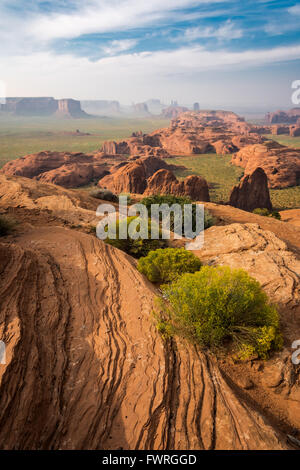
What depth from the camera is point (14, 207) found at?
49.1ft

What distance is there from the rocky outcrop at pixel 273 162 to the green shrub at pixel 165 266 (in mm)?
42407

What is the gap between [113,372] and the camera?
185 inches

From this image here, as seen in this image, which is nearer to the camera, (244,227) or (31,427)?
(31,427)

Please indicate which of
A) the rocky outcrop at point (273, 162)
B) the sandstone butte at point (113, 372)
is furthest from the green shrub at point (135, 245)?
the rocky outcrop at point (273, 162)

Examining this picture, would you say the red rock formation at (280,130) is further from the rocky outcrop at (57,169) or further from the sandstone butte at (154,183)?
the sandstone butte at (154,183)

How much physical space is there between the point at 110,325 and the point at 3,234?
277 inches

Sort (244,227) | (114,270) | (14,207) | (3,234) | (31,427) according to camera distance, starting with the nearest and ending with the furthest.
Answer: (31,427), (114,270), (3,234), (244,227), (14,207)

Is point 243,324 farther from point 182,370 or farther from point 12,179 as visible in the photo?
point 12,179

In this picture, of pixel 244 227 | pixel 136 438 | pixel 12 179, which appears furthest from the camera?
pixel 12 179

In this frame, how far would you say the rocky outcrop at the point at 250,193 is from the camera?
1495 inches

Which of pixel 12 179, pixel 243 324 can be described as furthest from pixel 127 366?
pixel 12 179

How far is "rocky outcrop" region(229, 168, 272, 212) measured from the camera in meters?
38.0

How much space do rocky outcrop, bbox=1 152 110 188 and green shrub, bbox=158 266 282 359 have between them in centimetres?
5374

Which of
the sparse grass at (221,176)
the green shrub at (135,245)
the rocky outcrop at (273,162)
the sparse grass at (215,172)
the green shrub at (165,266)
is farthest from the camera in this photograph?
the rocky outcrop at (273,162)
